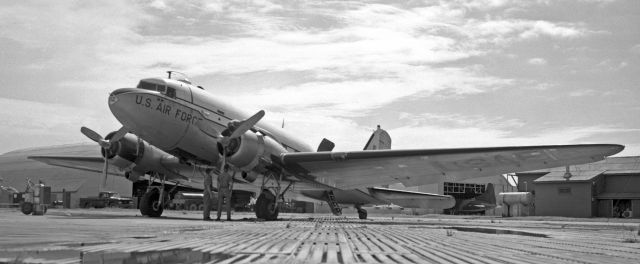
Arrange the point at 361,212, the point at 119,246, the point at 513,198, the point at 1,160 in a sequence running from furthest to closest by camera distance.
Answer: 1. the point at 1,160
2. the point at 513,198
3. the point at 361,212
4. the point at 119,246

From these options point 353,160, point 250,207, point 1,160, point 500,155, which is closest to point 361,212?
point 353,160

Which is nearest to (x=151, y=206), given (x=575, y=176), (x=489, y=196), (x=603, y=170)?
(x=575, y=176)

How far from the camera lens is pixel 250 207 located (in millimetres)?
80812

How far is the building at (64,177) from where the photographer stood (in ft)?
297

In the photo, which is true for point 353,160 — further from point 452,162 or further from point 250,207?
point 250,207

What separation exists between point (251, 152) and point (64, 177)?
77.9m

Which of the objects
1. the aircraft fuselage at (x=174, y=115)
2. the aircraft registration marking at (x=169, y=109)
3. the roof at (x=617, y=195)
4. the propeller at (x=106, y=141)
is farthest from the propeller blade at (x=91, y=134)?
the roof at (x=617, y=195)

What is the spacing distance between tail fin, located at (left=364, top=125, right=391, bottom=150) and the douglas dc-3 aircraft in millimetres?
6593

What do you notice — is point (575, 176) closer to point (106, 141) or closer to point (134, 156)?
point (134, 156)

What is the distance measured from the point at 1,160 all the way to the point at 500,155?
9937 centimetres

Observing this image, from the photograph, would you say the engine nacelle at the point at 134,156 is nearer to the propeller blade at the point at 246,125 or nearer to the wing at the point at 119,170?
the wing at the point at 119,170

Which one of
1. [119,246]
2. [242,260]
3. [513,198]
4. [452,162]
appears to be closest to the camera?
[242,260]

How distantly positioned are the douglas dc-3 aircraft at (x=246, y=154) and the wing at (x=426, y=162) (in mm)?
39

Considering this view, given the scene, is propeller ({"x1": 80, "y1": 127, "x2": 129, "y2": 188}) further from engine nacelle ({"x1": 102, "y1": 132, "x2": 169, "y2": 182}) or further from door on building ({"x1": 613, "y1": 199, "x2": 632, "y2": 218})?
door on building ({"x1": 613, "y1": 199, "x2": 632, "y2": 218})
